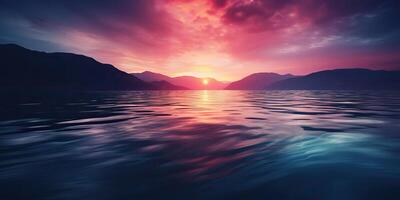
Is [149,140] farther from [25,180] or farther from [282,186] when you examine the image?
[282,186]

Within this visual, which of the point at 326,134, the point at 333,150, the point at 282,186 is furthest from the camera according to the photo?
the point at 326,134

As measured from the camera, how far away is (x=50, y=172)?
545 cm

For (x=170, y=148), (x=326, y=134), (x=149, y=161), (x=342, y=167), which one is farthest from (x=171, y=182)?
(x=326, y=134)

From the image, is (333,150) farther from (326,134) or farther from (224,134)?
(224,134)

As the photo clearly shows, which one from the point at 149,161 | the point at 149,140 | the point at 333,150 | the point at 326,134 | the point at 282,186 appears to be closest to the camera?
the point at 282,186

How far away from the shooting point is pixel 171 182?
481 centimetres

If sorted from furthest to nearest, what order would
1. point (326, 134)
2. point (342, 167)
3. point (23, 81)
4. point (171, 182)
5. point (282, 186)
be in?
point (23, 81)
point (326, 134)
point (342, 167)
point (171, 182)
point (282, 186)

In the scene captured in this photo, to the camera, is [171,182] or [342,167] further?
[342,167]

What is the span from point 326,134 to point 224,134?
4.36 meters

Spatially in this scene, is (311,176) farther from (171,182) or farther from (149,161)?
(149,161)

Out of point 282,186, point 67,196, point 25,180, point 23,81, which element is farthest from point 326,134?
point 23,81

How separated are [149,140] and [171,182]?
439cm

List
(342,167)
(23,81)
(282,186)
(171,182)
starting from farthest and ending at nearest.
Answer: (23,81)
(342,167)
(171,182)
(282,186)

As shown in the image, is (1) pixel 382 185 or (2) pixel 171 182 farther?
(2) pixel 171 182
